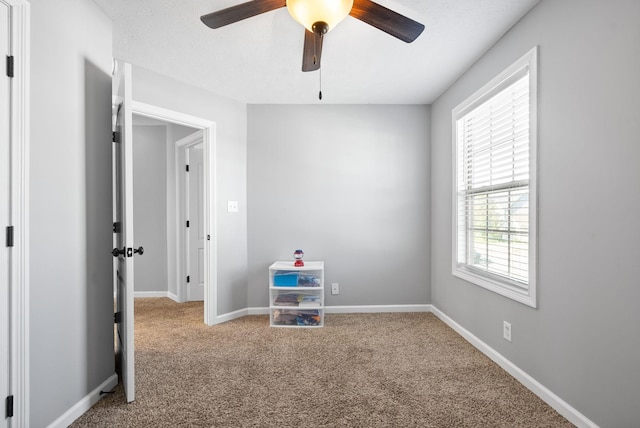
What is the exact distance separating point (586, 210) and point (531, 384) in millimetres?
1133

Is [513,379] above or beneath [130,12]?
beneath

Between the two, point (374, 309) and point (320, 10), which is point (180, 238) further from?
point (320, 10)

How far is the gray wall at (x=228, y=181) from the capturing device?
3238 millimetres

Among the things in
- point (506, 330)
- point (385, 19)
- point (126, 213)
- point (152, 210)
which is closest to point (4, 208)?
point (126, 213)

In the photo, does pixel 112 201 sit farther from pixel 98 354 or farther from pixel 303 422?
pixel 303 422

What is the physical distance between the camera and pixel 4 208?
1.39 m

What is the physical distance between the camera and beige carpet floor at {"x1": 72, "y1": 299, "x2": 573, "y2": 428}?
1.75 m

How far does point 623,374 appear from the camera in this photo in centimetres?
144

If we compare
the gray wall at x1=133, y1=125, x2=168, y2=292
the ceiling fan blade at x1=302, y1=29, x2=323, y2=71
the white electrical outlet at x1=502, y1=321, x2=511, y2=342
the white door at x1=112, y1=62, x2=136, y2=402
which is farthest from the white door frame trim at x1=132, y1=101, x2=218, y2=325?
the white electrical outlet at x1=502, y1=321, x2=511, y2=342

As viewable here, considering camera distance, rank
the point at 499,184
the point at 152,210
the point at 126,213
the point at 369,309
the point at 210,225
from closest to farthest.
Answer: the point at 126,213
the point at 499,184
the point at 210,225
the point at 369,309
the point at 152,210

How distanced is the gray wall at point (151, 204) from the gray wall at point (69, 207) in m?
2.62

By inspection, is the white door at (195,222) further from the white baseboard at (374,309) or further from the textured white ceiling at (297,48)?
the white baseboard at (374,309)

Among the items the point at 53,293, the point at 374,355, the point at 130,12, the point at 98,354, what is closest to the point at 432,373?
the point at 374,355

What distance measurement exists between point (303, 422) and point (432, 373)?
1.01 metres
